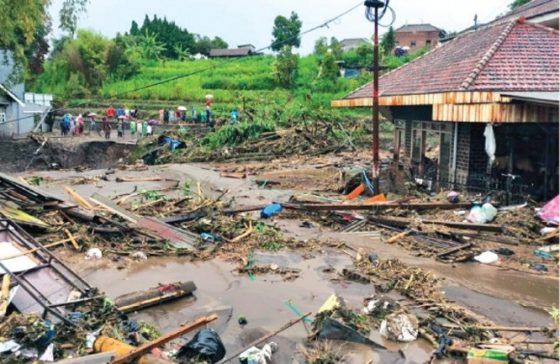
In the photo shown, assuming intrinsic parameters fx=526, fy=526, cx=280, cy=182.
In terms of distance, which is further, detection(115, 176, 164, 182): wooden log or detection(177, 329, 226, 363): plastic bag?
detection(115, 176, 164, 182): wooden log

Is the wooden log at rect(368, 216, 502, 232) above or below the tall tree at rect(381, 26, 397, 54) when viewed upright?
below

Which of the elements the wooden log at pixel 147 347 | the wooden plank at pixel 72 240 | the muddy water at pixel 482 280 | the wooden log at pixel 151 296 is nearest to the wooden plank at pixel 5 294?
the wooden log at pixel 151 296

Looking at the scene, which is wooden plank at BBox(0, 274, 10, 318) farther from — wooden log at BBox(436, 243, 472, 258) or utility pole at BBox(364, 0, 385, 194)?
utility pole at BBox(364, 0, 385, 194)

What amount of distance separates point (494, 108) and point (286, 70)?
3254cm

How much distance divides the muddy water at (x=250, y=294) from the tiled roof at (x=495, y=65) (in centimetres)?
632

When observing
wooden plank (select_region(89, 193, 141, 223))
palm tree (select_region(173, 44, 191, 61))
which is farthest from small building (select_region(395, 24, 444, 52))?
wooden plank (select_region(89, 193, 141, 223))

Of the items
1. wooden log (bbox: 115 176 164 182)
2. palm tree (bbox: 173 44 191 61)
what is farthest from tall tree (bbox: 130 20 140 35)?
wooden log (bbox: 115 176 164 182)

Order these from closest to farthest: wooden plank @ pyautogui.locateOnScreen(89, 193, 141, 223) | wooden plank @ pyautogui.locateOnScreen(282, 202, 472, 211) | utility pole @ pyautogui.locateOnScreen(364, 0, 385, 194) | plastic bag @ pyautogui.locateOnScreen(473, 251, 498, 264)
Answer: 1. plastic bag @ pyautogui.locateOnScreen(473, 251, 498, 264)
2. wooden plank @ pyautogui.locateOnScreen(89, 193, 141, 223)
3. wooden plank @ pyautogui.locateOnScreen(282, 202, 472, 211)
4. utility pole @ pyautogui.locateOnScreen(364, 0, 385, 194)

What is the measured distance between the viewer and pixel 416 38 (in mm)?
67875

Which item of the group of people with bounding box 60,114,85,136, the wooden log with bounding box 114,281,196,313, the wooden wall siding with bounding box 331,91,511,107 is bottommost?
the wooden log with bounding box 114,281,196,313

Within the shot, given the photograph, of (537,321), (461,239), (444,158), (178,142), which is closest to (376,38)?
(444,158)

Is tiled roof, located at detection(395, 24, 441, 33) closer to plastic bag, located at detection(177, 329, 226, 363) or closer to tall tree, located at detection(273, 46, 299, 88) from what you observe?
tall tree, located at detection(273, 46, 299, 88)

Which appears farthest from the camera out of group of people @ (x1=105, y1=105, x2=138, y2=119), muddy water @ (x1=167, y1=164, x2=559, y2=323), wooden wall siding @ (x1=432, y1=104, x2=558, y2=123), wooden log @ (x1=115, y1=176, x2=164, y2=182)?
group of people @ (x1=105, y1=105, x2=138, y2=119)

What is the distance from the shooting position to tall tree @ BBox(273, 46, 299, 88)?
43281mm
